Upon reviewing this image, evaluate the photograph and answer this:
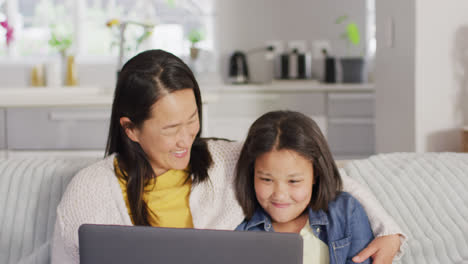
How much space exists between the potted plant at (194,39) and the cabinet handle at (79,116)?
1450 millimetres

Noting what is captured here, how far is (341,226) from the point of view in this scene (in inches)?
47.8

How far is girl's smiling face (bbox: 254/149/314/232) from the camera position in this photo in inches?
46.1

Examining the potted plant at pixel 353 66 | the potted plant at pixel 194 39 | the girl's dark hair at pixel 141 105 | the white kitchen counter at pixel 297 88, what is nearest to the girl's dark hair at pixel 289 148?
the girl's dark hair at pixel 141 105

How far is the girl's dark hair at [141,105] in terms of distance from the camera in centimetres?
117

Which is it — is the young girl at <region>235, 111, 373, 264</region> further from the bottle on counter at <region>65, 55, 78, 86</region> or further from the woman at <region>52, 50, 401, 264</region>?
the bottle on counter at <region>65, 55, 78, 86</region>

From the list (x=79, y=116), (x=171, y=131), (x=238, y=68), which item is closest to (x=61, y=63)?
(x=238, y=68)

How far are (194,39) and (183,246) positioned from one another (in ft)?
11.2

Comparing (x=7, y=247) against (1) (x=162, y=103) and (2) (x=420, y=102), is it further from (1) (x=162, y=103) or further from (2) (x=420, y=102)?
(2) (x=420, y=102)

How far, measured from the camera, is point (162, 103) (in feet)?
3.83

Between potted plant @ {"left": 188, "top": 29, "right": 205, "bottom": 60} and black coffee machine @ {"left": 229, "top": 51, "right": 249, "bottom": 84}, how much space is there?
0.29 meters

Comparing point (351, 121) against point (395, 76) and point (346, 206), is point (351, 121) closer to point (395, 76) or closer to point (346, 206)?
point (395, 76)

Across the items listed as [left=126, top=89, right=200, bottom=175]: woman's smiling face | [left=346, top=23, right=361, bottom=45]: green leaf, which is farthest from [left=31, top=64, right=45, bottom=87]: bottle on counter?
[left=126, top=89, right=200, bottom=175]: woman's smiling face

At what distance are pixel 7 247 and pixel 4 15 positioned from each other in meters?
3.28

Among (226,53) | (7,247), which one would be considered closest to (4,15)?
(226,53)
